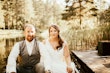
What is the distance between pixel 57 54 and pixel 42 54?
0.68 ft

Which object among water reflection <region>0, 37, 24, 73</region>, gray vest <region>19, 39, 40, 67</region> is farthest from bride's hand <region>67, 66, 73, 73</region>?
water reflection <region>0, 37, 24, 73</region>

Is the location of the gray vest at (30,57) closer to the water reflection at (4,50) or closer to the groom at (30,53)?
the groom at (30,53)

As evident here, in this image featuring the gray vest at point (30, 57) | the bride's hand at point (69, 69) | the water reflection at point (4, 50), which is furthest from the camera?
the water reflection at point (4, 50)

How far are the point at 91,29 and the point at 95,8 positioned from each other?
0.42m

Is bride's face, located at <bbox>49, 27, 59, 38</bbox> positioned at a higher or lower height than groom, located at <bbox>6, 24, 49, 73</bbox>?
higher

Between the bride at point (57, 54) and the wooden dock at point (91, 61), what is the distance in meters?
0.39

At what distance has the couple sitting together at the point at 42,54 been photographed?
129 inches

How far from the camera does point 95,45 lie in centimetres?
494

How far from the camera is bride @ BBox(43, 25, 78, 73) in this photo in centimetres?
330

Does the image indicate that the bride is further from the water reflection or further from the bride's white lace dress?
the water reflection

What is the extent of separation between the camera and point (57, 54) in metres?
3.34

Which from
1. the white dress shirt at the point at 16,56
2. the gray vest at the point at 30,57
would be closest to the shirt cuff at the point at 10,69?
the white dress shirt at the point at 16,56

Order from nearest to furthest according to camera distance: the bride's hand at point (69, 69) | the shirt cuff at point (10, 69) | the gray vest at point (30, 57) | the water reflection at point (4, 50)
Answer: the shirt cuff at point (10, 69)
the bride's hand at point (69, 69)
the gray vest at point (30, 57)
the water reflection at point (4, 50)

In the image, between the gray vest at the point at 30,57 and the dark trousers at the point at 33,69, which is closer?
the dark trousers at the point at 33,69
